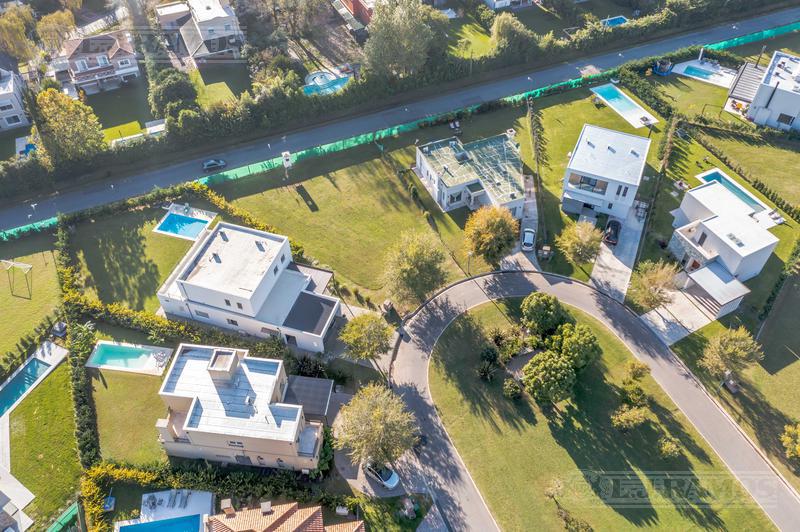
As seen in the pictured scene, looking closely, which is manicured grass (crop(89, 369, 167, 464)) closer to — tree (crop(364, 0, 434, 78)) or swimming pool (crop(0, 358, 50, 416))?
swimming pool (crop(0, 358, 50, 416))

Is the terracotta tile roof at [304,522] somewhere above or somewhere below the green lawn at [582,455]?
above

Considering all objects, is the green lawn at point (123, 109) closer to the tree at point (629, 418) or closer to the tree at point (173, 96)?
the tree at point (173, 96)

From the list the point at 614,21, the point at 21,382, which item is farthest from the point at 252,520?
the point at 614,21

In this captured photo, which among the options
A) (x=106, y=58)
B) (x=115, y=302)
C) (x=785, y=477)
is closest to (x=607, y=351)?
(x=785, y=477)

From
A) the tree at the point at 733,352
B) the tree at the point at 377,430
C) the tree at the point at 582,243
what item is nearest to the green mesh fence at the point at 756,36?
the tree at the point at 582,243

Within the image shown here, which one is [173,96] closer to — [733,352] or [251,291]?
[251,291]

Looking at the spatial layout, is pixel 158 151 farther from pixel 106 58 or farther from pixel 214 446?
pixel 214 446

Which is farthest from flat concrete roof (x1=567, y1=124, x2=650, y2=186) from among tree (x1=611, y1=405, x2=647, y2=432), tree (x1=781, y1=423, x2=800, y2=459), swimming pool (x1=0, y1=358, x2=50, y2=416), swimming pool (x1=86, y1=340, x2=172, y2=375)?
swimming pool (x1=0, y1=358, x2=50, y2=416)
